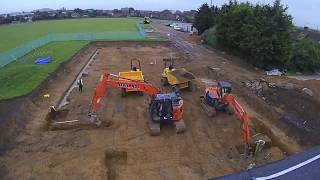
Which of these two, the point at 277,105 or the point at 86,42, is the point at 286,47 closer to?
the point at 277,105

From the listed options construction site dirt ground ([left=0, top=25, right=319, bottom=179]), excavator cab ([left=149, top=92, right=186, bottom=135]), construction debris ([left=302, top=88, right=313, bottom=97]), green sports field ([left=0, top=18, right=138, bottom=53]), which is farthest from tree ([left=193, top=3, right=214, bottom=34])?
excavator cab ([left=149, top=92, right=186, bottom=135])

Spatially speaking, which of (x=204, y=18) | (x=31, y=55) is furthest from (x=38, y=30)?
(x=204, y=18)

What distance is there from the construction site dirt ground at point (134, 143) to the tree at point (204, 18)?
25.6m

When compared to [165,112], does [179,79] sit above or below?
above

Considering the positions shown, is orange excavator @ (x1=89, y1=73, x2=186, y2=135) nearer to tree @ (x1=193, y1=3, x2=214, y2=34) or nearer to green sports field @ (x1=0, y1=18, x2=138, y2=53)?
green sports field @ (x1=0, y1=18, x2=138, y2=53)

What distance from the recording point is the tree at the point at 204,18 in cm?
5184

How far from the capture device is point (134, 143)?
726 inches

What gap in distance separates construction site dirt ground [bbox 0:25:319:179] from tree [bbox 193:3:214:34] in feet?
83.9

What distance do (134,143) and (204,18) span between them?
36626mm

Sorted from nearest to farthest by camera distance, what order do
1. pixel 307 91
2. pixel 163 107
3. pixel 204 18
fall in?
pixel 163 107 < pixel 307 91 < pixel 204 18

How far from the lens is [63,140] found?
1886 cm

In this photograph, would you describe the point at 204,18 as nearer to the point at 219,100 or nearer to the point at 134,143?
the point at 219,100

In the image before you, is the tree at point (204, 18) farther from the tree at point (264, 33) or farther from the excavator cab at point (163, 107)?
the excavator cab at point (163, 107)

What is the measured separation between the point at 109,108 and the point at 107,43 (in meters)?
25.6
